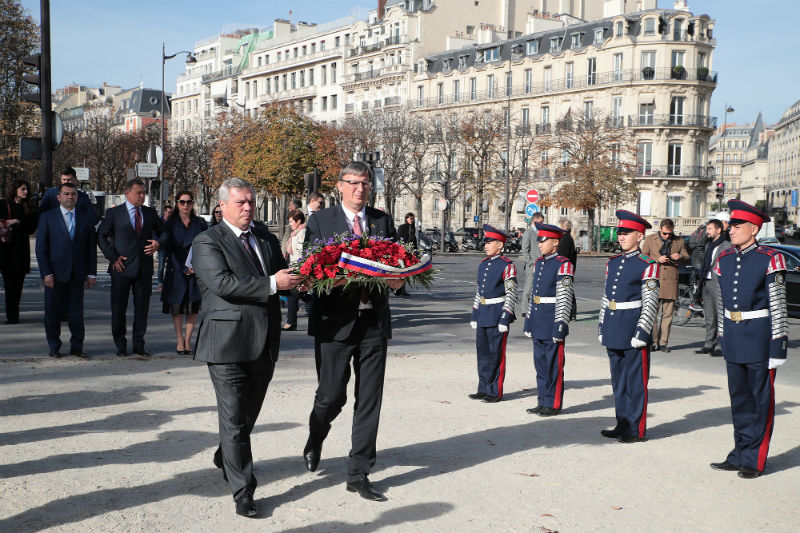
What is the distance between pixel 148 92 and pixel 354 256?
130 meters

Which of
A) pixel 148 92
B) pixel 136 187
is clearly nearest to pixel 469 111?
pixel 136 187

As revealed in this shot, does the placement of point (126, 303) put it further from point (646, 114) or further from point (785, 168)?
point (785, 168)

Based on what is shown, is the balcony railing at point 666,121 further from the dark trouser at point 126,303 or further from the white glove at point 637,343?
the white glove at point 637,343

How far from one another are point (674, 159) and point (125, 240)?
6224cm

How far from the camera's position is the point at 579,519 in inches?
205

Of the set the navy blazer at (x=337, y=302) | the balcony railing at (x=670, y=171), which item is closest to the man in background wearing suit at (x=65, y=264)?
the navy blazer at (x=337, y=302)

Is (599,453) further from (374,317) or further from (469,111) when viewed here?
(469,111)

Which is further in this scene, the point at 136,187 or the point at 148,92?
the point at 148,92

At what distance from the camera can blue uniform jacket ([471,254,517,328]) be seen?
8852 millimetres

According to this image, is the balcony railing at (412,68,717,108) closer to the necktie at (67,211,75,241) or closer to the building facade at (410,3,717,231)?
the building facade at (410,3,717,231)

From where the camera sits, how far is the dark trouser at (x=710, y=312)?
13.3 m

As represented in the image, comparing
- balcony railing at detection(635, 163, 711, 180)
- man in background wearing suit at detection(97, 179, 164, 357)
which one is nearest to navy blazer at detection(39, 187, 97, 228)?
man in background wearing suit at detection(97, 179, 164, 357)

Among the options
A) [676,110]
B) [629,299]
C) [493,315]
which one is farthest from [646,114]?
[629,299]

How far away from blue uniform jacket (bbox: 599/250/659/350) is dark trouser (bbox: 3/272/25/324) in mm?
9575
